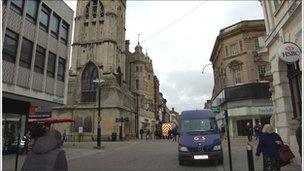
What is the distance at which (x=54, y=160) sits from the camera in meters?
5.02

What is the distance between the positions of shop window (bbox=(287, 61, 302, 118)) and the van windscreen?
378 cm

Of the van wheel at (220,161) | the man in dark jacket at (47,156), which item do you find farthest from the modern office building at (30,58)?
the man in dark jacket at (47,156)

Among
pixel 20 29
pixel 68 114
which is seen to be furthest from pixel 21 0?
pixel 68 114

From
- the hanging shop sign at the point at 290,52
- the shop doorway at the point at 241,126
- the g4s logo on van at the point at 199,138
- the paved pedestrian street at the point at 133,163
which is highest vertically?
the hanging shop sign at the point at 290,52

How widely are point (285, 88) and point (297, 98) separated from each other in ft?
2.60

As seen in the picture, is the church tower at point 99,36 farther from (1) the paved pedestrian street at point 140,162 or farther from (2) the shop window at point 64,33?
(1) the paved pedestrian street at point 140,162

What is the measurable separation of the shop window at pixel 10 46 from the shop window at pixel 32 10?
2.20m

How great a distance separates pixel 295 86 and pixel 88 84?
44685 millimetres

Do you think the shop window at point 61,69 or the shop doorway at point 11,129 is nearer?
the shop doorway at point 11,129

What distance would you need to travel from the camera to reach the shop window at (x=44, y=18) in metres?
22.6

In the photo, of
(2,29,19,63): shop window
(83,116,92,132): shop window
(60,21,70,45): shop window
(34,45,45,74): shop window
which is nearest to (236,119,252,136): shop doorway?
(83,116,92,132): shop window

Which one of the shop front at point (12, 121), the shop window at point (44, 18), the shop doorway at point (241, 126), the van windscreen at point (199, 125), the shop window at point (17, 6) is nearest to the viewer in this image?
the van windscreen at point (199, 125)

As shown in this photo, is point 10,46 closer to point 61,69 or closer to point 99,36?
point 61,69

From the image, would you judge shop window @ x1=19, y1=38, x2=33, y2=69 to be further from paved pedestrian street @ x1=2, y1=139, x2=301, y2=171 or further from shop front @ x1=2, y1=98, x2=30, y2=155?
paved pedestrian street @ x1=2, y1=139, x2=301, y2=171
